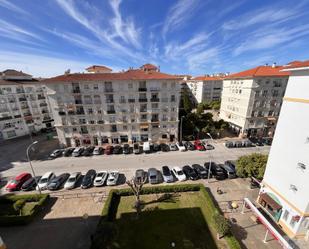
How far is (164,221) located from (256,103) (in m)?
35.7

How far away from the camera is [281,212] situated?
1599 cm

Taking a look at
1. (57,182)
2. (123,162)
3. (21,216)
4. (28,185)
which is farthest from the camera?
(123,162)

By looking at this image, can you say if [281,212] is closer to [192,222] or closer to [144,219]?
[192,222]

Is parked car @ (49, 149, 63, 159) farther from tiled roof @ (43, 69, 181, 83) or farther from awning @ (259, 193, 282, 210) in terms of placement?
awning @ (259, 193, 282, 210)

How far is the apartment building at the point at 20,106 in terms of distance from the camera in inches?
1700

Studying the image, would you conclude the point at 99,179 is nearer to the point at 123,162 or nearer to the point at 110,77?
the point at 123,162

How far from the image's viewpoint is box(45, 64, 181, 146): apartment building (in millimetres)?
33594

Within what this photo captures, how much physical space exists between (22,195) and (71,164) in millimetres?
9524

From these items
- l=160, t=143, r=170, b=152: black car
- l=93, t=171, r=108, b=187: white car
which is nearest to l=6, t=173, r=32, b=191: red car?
l=93, t=171, r=108, b=187: white car

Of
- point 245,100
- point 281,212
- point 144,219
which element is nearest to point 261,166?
point 281,212

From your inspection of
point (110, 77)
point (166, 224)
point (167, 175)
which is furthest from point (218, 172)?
point (110, 77)

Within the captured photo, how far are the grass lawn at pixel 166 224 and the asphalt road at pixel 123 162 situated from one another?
7904 millimetres

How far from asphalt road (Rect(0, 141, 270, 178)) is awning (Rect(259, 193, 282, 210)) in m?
12.4

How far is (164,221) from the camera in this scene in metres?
17.7
